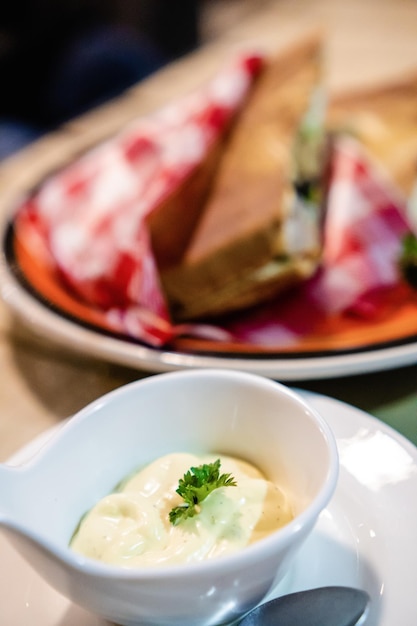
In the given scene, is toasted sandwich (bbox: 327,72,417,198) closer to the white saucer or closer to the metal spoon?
the white saucer

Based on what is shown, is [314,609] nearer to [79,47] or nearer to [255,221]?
[255,221]

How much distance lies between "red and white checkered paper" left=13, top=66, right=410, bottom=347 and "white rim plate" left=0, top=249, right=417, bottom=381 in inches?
1.8

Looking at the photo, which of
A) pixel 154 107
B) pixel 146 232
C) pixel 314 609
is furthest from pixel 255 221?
pixel 154 107

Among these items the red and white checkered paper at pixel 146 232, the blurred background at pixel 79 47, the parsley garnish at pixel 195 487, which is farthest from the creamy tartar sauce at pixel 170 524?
the blurred background at pixel 79 47

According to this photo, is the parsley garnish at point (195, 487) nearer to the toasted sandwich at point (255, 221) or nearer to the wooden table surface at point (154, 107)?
the wooden table surface at point (154, 107)

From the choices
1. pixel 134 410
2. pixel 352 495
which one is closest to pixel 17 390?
pixel 134 410

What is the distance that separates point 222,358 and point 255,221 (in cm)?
25

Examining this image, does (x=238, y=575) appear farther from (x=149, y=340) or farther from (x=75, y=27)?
(x=75, y=27)

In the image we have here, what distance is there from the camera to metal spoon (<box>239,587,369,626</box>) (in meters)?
0.47

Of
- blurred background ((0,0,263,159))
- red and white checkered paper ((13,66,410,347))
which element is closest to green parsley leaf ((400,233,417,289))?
red and white checkered paper ((13,66,410,347))

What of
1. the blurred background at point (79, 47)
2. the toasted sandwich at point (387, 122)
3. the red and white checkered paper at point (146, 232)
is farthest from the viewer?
the blurred background at point (79, 47)

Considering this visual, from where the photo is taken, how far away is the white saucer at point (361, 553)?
499 mm

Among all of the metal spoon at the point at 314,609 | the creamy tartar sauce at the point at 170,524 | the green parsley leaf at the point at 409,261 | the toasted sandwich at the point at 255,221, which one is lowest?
the green parsley leaf at the point at 409,261

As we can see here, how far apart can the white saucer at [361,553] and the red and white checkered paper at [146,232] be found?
325 mm
